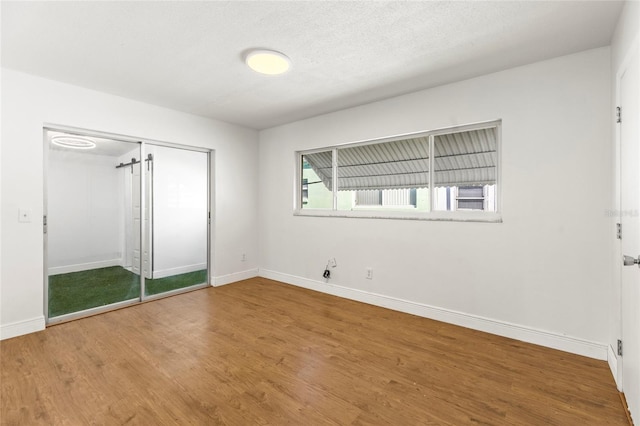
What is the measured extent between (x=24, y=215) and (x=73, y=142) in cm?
94

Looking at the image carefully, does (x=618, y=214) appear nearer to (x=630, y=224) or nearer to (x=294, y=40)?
(x=630, y=224)

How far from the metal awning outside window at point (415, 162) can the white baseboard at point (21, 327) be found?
3.67 meters

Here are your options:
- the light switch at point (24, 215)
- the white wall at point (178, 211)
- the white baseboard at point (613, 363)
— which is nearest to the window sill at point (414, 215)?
the white baseboard at point (613, 363)

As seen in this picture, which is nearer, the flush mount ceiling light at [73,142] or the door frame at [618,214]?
the door frame at [618,214]

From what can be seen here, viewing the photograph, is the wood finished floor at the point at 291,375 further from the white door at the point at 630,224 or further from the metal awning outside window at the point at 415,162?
the metal awning outside window at the point at 415,162

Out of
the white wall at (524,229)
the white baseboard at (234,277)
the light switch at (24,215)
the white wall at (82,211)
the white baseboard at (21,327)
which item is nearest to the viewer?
the white wall at (524,229)

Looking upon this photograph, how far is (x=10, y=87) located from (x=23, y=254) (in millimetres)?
1632

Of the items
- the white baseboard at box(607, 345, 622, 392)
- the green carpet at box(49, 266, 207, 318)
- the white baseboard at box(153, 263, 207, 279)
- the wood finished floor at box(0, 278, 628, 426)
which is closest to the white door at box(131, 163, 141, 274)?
the green carpet at box(49, 266, 207, 318)

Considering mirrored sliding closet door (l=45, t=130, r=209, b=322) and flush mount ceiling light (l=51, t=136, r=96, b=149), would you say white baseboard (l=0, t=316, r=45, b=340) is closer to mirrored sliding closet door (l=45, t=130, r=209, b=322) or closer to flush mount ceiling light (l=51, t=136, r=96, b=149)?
mirrored sliding closet door (l=45, t=130, r=209, b=322)

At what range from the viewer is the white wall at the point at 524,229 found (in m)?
2.42

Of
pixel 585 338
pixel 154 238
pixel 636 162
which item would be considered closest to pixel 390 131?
pixel 636 162

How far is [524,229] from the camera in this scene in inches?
107

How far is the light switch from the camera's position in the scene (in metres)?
2.88

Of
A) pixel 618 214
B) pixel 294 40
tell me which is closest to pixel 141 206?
pixel 294 40
